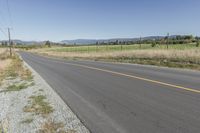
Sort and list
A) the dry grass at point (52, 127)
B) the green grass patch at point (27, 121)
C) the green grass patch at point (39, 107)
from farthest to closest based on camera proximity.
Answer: the green grass patch at point (39, 107), the green grass patch at point (27, 121), the dry grass at point (52, 127)

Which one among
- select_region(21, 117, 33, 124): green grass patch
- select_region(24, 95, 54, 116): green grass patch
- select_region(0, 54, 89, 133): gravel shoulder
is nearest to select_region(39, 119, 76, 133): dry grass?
select_region(0, 54, 89, 133): gravel shoulder

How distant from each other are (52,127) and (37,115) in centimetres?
108

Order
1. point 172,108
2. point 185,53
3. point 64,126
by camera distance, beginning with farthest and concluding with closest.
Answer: point 185,53 < point 172,108 < point 64,126

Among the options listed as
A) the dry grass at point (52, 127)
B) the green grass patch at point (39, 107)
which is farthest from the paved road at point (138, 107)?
the green grass patch at point (39, 107)

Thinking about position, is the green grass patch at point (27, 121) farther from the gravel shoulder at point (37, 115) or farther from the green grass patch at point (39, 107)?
the green grass patch at point (39, 107)

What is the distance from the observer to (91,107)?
20.6 feet

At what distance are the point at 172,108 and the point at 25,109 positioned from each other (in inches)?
156

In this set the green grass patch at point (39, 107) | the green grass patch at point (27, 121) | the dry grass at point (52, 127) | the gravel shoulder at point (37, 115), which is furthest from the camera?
the green grass patch at point (39, 107)

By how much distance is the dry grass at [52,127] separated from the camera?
4.53 meters

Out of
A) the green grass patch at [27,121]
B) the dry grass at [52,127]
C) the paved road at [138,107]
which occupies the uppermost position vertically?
the paved road at [138,107]

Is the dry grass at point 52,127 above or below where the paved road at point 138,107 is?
below

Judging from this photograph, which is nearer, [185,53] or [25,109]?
[25,109]

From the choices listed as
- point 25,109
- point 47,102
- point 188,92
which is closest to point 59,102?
point 47,102

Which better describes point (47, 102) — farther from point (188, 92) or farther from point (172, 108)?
point (188, 92)
